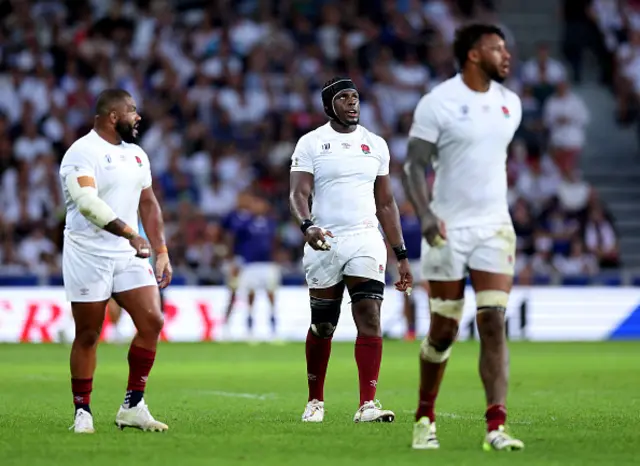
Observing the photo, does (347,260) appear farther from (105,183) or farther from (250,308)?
(250,308)

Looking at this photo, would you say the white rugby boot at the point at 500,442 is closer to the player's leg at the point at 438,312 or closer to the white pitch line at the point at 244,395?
the player's leg at the point at 438,312

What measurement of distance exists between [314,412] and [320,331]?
0.68 meters

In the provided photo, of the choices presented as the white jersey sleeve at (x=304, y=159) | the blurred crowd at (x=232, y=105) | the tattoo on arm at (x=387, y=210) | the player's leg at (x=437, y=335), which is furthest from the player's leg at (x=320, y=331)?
the blurred crowd at (x=232, y=105)

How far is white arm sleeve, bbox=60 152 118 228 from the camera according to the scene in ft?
32.5

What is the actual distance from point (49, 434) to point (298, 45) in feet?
68.5

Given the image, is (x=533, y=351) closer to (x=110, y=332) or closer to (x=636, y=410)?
(x=110, y=332)

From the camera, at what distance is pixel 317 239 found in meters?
10.8

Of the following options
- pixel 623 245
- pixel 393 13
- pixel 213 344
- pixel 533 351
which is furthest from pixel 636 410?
pixel 393 13

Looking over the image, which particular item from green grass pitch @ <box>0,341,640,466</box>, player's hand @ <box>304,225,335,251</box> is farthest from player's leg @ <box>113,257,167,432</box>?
player's hand @ <box>304,225,335,251</box>

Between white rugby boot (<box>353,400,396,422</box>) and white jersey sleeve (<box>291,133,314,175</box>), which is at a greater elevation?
white jersey sleeve (<box>291,133,314,175</box>)

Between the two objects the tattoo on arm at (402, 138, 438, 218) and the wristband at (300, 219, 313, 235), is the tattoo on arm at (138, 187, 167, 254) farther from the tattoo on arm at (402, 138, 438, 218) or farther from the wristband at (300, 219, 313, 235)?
the tattoo on arm at (402, 138, 438, 218)

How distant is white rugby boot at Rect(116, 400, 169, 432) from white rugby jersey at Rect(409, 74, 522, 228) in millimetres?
2799

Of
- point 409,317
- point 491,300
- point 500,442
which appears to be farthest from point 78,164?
point 409,317

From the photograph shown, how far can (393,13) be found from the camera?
31.1m
